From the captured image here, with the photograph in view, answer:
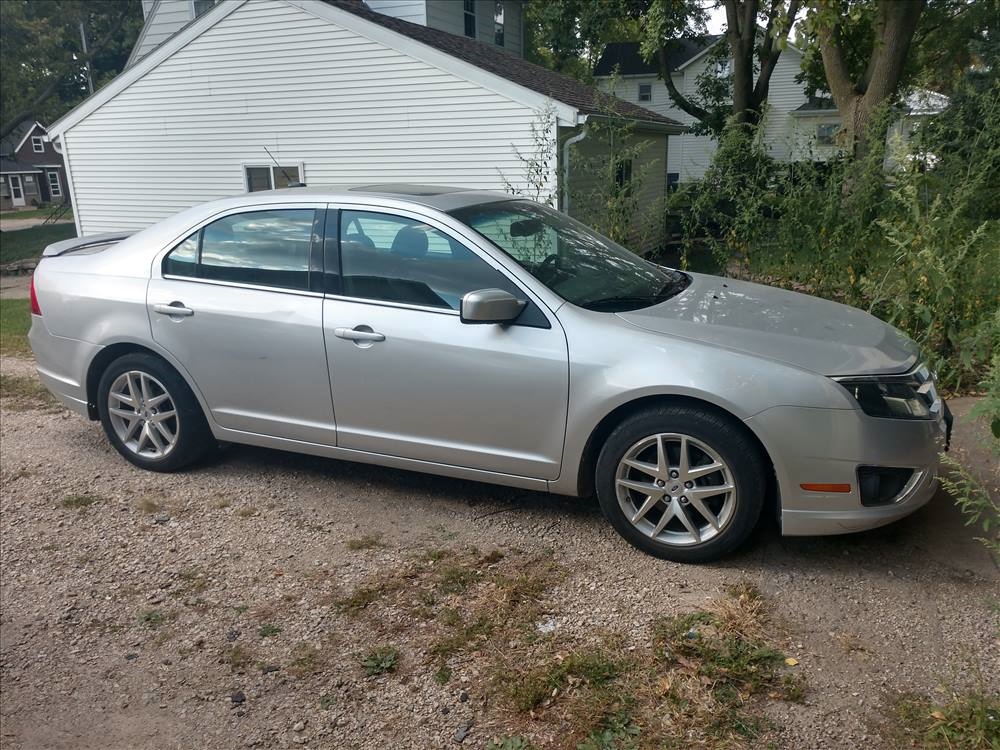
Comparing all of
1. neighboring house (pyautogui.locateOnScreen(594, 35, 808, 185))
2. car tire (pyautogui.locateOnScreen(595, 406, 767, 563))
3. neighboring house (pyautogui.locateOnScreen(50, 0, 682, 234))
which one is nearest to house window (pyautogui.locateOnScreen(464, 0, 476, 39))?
neighboring house (pyautogui.locateOnScreen(50, 0, 682, 234))

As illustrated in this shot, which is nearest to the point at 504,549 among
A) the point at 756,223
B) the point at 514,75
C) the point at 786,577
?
the point at 786,577

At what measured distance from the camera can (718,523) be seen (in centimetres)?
365

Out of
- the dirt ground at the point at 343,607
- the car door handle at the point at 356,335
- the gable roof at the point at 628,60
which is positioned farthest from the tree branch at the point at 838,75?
the gable roof at the point at 628,60

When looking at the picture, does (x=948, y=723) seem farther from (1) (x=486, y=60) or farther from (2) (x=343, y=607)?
(1) (x=486, y=60)

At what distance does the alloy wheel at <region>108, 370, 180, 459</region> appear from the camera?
4.93 meters

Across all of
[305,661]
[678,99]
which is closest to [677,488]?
[305,661]

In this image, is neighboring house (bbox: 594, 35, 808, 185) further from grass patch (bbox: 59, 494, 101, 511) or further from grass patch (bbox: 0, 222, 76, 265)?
grass patch (bbox: 59, 494, 101, 511)

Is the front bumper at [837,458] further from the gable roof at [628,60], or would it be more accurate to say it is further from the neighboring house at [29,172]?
the neighboring house at [29,172]

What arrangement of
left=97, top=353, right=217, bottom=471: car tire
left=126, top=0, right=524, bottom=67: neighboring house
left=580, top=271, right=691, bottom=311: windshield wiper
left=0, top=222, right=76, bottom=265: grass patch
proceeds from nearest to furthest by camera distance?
1. left=580, top=271, right=691, bottom=311: windshield wiper
2. left=97, top=353, right=217, bottom=471: car tire
3. left=126, top=0, right=524, bottom=67: neighboring house
4. left=0, top=222, right=76, bottom=265: grass patch

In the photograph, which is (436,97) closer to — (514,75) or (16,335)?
(514,75)

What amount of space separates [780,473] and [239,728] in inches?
93.2

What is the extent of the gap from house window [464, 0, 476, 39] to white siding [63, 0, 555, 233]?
22.0ft

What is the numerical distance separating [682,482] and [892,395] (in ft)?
3.22

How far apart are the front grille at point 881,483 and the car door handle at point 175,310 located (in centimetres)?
359
